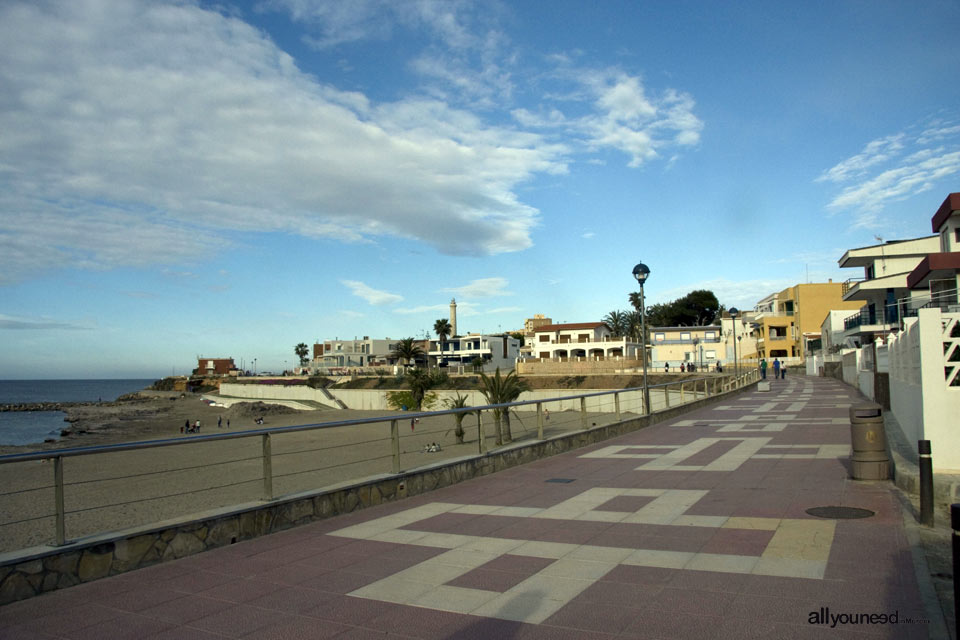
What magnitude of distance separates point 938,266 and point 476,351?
7948 cm

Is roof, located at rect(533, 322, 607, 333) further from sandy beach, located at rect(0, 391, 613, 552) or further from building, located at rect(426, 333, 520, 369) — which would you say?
sandy beach, located at rect(0, 391, 613, 552)

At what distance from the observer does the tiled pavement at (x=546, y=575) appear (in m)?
4.21

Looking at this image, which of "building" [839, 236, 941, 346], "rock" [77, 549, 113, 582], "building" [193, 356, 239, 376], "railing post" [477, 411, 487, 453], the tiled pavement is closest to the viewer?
the tiled pavement

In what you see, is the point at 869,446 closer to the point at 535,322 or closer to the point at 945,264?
the point at 945,264

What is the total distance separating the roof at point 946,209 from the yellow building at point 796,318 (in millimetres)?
43852

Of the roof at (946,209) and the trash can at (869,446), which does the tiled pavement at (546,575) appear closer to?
the trash can at (869,446)

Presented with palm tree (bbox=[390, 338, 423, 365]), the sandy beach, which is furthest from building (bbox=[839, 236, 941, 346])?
palm tree (bbox=[390, 338, 423, 365])

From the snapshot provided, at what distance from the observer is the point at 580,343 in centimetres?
8988

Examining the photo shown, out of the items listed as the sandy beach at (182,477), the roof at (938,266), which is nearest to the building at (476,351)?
the sandy beach at (182,477)

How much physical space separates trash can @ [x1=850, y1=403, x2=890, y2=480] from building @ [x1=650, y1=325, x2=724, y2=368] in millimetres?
74952

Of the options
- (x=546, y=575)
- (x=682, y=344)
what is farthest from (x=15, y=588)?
(x=682, y=344)

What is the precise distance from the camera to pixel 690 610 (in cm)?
429

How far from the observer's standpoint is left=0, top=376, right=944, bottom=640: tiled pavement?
4.21m

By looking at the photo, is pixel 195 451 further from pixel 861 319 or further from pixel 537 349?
pixel 537 349
